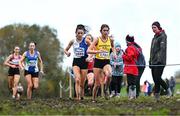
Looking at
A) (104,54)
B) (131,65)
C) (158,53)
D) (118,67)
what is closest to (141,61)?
(118,67)

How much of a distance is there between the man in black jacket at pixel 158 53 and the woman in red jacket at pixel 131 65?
2.21 metres

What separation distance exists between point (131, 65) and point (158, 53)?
2609 mm

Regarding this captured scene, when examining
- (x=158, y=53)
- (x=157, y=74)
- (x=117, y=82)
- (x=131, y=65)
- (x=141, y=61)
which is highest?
(x=141, y=61)

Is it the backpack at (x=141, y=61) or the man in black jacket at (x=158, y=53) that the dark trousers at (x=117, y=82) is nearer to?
the backpack at (x=141, y=61)

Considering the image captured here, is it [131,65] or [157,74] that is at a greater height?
[131,65]

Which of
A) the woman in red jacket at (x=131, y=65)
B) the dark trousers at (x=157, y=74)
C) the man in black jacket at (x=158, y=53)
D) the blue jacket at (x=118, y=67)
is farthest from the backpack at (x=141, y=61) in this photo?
the dark trousers at (x=157, y=74)

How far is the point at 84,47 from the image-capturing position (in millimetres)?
19188

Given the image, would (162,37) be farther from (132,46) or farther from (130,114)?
(130,114)

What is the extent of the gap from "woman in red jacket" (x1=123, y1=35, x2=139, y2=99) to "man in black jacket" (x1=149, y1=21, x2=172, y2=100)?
2207mm

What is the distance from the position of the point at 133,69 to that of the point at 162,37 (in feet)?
9.25

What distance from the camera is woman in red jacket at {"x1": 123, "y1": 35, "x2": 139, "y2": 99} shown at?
20859 mm

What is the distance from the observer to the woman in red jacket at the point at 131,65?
821 inches

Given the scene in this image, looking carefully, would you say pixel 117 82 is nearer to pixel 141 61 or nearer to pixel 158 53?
A: pixel 141 61

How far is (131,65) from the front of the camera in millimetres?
20859
